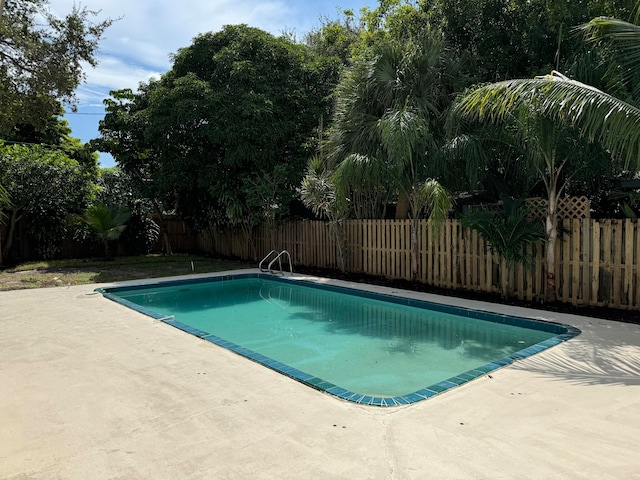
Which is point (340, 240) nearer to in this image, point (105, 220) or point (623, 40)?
point (623, 40)

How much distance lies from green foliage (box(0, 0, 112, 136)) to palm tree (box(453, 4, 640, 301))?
651 centimetres

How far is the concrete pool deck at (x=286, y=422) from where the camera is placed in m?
2.40

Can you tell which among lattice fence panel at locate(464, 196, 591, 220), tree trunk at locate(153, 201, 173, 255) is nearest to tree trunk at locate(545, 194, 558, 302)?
lattice fence panel at locate(464, 196, 591, 220)

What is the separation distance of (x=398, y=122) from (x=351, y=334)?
12.5ft

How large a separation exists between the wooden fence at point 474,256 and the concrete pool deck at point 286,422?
1996mm

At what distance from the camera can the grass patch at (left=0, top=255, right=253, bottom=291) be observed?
1009 cm

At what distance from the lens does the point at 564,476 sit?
2.26 m

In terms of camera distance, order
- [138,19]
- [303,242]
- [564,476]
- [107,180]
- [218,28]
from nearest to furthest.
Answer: [564,476]
[138,19]
[303,242]
[218,28]
[107,180]

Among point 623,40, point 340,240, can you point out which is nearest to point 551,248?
point 623,40

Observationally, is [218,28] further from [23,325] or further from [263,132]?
[23,325]

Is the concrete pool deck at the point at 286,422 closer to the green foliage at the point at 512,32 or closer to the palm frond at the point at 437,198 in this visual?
the palm frond at the point at 437,198

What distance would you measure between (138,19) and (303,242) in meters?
6.71

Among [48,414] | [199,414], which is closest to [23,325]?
[48,414]

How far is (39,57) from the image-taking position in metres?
7.00
